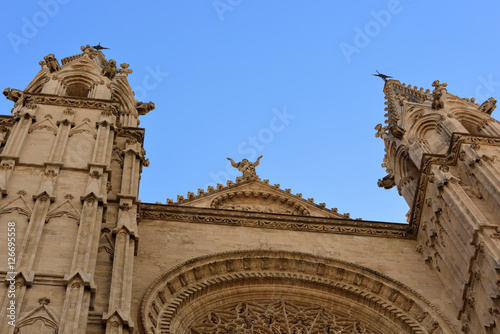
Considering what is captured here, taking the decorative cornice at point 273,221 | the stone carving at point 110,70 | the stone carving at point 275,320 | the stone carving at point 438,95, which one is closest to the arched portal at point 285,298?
the stone carving at point 275,320

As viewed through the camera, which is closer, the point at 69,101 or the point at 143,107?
the point at 69,101

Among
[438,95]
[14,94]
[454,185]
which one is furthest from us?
[438,95]

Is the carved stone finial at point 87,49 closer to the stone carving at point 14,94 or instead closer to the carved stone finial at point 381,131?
the stone carving at point 14,94

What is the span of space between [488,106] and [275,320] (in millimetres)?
10288

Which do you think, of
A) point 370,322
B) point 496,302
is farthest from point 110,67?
point 496,302

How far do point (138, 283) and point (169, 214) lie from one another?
3088 millimetres

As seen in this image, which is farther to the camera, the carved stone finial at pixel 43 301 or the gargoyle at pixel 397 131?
the gargoyle at pixel 397 131

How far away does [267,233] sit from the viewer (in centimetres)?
1847

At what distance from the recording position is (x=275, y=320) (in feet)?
Result: 53.7

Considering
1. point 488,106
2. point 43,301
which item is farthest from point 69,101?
point 488,106

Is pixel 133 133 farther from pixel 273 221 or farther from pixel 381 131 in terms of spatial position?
pixel 381 131

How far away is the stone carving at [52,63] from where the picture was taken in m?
22.8

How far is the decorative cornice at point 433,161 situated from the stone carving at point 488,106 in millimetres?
3580

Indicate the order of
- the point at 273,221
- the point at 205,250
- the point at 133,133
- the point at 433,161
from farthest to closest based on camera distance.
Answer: the point at 133,133 < the point at 433,161 < the point at 273,221 < the point at 205,250
